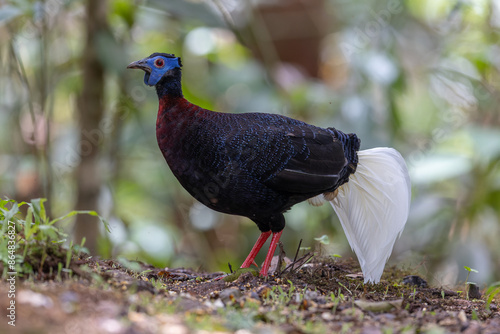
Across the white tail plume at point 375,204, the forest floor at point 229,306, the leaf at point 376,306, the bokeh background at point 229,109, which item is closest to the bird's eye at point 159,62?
the forest floor at point 229,306

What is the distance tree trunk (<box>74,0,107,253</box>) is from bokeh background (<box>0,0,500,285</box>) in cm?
1

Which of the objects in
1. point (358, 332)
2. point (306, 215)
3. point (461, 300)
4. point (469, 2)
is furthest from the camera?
point (306, 215)

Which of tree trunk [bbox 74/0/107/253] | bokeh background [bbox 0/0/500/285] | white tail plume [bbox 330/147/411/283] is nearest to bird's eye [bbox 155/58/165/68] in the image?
bokeh background [bbox 0/0/500/285]

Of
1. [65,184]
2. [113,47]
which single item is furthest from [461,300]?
[65,184]

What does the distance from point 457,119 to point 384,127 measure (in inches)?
93.4

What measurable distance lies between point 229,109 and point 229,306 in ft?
21.4

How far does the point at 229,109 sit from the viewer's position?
363 inches

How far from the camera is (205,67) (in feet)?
30.0

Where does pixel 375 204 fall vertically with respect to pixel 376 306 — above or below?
above

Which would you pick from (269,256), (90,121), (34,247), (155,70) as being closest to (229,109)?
(90,121)

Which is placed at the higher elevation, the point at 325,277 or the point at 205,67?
the point at 205,67

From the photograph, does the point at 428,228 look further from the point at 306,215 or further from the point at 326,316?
the point at 326,316

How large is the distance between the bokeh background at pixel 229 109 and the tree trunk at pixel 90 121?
0.01 metres

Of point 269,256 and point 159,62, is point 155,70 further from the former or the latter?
point 269,256
